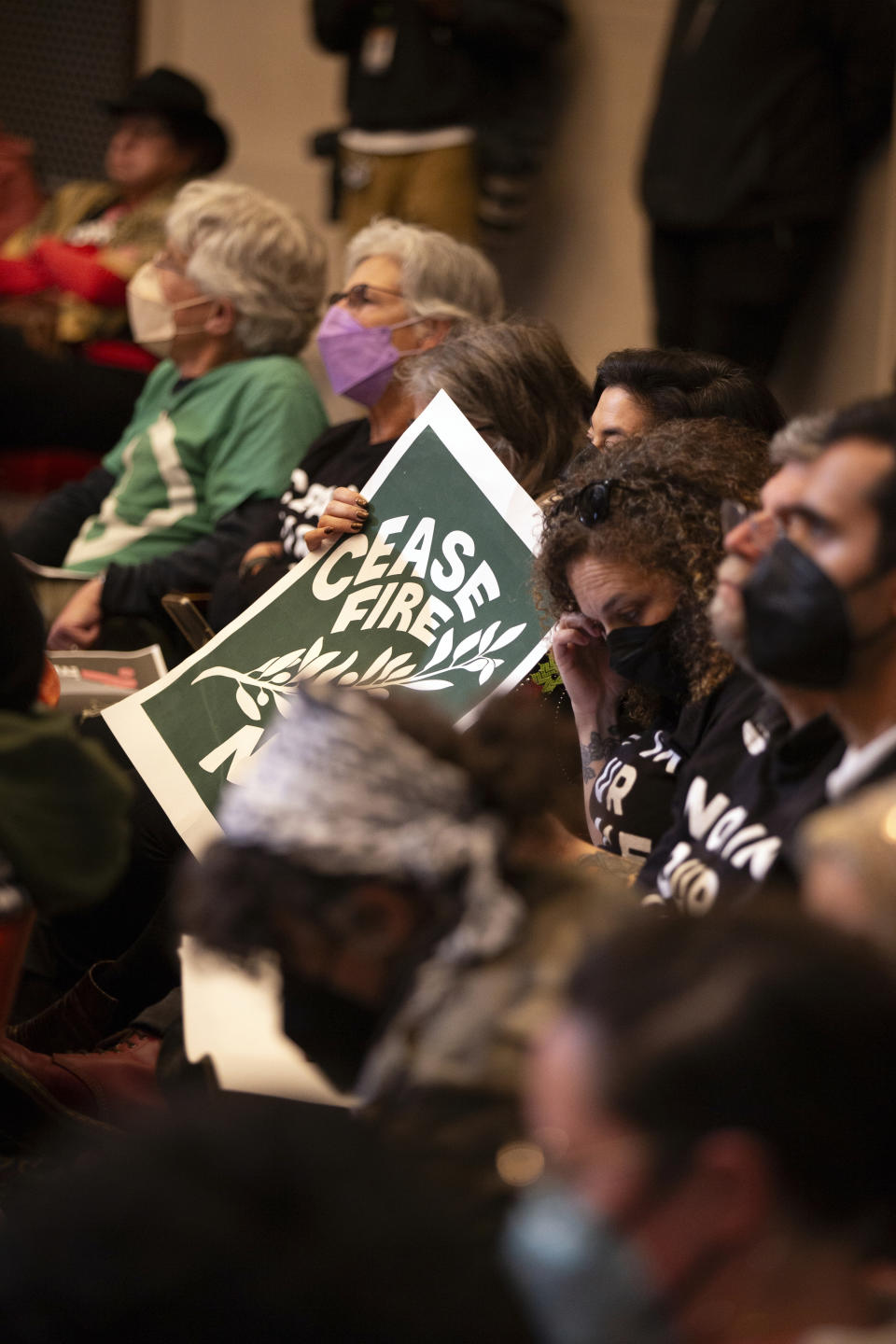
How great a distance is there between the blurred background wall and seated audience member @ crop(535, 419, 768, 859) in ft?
9.03

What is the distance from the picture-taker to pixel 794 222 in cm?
460

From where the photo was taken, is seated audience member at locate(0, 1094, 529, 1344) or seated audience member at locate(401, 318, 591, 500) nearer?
seated audience member at locate(0, 1094, 529, 1344)

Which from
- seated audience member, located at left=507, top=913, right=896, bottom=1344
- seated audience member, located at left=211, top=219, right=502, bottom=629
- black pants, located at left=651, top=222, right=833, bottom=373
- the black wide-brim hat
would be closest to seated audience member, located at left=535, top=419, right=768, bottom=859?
seated audience member, located at left=507, top=913, right=896, bottom=1344

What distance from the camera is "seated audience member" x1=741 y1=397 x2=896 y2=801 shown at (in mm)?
1444

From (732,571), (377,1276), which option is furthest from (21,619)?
(377,1276)

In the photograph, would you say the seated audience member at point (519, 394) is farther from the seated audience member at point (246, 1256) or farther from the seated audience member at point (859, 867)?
the seated audience member at point (246, 1256)

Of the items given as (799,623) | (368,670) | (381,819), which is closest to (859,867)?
(799,623)

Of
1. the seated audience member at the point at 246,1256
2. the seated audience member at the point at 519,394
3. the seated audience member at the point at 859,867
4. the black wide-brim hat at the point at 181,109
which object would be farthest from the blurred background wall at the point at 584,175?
the seated audience member at the point at 246,1256

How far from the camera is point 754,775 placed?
173cm

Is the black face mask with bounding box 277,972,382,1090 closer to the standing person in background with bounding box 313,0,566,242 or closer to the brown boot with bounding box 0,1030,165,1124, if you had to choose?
the brown boot with bounding box 0,1030,165,1124

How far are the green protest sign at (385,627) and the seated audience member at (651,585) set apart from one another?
0.17 metres

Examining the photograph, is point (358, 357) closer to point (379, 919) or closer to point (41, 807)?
point (41, 807)

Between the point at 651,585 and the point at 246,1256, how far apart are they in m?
1.16

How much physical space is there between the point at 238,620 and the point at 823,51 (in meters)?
2.98
